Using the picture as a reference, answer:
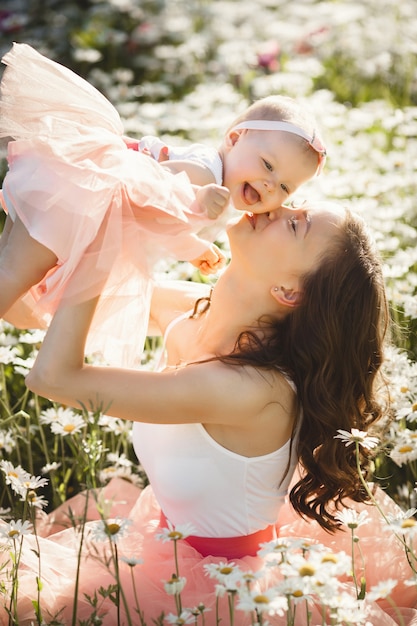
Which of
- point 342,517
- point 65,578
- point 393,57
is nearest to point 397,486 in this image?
point 342,517

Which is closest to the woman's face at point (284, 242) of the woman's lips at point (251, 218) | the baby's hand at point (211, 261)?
the woman's lips at point (251, 218)

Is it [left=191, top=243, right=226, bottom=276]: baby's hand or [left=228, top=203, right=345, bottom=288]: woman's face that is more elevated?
[left=228, top=203, right=345, bottom=288]: woman's face

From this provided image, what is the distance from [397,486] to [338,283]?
0.89 m

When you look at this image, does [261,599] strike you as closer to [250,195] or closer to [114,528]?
[114,528]

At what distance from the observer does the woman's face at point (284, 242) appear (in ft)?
6.34

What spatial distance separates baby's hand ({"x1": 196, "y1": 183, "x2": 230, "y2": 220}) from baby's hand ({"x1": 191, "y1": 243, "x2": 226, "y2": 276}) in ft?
0.87

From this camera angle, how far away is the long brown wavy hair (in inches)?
77.4

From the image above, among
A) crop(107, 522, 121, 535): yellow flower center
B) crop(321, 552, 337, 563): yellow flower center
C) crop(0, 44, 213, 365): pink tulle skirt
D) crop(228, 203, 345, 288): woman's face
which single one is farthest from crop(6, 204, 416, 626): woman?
crop(321, 552, 337, 563): yellow flower center

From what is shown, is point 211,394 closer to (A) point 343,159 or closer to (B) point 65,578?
(B) point 65,578

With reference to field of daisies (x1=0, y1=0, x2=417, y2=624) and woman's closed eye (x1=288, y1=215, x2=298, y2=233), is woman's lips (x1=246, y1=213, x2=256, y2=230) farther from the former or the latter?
field of daisies (x1=0, y1=0, x2=417, y2=624)

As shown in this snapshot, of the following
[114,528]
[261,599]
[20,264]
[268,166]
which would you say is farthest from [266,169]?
[261,599]

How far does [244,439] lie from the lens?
204 cm

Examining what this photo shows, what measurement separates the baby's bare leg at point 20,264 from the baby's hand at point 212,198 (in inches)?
13.2

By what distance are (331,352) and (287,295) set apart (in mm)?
163
